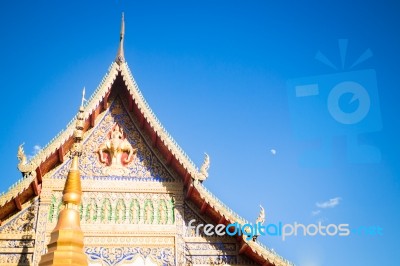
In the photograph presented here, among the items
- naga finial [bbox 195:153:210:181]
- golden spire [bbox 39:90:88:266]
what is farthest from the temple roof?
golden spire [bbox 39:90:88:266]

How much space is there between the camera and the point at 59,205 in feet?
33.0

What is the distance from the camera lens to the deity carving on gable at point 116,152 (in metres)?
10.8

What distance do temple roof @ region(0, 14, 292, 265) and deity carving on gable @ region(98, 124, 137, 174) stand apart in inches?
21.6

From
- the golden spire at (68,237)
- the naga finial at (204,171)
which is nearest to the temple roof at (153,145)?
the naga finial at (204,171)

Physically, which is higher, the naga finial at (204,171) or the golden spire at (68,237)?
the naga finial at (204,171)

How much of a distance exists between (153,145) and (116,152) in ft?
2.92

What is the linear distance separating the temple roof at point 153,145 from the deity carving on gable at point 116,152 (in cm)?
55

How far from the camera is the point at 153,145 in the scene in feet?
36.2

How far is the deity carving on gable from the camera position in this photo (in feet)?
35.3

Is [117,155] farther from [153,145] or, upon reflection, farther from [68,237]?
[68,237]

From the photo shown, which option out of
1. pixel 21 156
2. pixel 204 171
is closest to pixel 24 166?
pixel 21 156

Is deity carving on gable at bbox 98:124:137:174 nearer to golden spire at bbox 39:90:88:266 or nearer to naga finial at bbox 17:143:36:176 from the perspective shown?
naga finial at bbox 17:143:36:176

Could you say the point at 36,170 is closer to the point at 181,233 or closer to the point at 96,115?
the point at 96,115

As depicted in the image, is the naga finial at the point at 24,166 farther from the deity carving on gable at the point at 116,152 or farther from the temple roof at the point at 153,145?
the deity carving on gable at the point at 116,152
